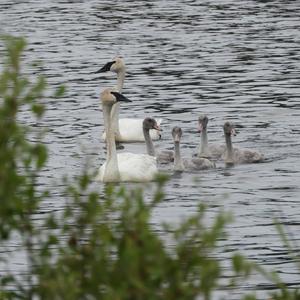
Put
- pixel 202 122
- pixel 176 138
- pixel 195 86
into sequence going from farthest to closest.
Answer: pixel 195 86 → pixel 202 122 → pixel 176 138

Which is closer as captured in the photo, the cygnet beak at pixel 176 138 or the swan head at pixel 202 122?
the cygnet beak at pixel 176 138

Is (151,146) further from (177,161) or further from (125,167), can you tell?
(125,167)

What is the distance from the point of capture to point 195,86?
880 inches

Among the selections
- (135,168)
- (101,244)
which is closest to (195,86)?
(135,168)

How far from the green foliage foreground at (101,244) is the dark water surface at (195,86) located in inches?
77.2

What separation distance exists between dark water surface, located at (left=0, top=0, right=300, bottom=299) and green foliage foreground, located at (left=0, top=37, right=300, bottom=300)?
6.43 ft

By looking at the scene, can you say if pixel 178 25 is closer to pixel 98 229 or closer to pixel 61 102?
pixel 61 102

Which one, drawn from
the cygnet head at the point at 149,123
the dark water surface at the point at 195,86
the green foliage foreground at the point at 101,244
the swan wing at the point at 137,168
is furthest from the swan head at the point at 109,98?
the green foliage foreground at the point at 101,244

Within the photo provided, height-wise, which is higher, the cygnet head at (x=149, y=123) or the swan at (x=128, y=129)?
the cygnet head at (x=149, y=123)

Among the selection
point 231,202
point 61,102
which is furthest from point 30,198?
point 61,102

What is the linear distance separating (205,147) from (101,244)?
12607 mm

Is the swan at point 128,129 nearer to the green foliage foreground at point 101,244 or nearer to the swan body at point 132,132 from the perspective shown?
the swan body at point 132,132

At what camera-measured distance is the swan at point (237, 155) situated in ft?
54.2

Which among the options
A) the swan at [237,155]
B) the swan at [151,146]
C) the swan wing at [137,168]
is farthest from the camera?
the swan at [151,146]
